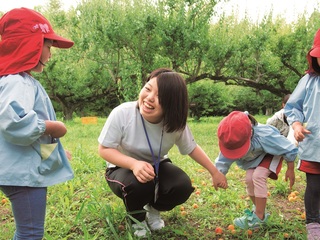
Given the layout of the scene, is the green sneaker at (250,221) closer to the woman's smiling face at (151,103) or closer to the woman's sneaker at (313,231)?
the woman's sneaker at (313,231)

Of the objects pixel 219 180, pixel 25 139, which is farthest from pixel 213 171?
pixel 25 139

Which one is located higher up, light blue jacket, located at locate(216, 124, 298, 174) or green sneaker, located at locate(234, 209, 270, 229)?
light blue jacket, located at locate(216, 124, 298, 174)

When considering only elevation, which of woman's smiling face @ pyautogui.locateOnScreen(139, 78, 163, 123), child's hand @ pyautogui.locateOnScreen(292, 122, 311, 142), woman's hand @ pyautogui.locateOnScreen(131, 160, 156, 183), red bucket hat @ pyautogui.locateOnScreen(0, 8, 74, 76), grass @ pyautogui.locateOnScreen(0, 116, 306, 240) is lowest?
grass @ pyautogui.locateOnScreen(0, 116, 306, 240)

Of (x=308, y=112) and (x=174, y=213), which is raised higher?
(x=308, y=112)

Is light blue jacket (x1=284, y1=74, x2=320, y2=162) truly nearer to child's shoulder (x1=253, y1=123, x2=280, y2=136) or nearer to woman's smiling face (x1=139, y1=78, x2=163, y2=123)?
child's shoulder (x1=253, y1=123, x2=280, y2=136)

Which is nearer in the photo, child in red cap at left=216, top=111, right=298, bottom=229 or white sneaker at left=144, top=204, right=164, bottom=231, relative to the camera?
child in red cap at left=216, top=111, right=298, bottom=229

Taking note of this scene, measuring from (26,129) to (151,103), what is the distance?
2.78 feet

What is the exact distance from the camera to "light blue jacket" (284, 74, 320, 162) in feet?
8.16

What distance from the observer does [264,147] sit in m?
2.69

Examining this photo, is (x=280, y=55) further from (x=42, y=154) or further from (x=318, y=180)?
(x=42, y=154)

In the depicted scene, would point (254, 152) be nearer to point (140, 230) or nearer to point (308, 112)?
point (308, 112)

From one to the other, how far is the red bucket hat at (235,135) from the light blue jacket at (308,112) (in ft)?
1.01

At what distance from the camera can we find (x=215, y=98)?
52.0ft

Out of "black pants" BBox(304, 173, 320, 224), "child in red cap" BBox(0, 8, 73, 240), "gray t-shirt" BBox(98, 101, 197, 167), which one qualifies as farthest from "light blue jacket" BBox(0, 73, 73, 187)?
"black pants" BBox(304, 173, 320, 224)
